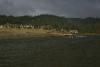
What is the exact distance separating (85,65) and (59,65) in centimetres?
328

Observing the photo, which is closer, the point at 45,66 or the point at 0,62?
the point at 45,66

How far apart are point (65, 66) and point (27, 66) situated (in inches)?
184

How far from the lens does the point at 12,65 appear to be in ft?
123

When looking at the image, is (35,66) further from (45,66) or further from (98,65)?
(98,65)

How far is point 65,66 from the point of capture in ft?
122

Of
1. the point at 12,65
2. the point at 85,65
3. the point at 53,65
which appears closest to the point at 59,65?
the point at 53,65

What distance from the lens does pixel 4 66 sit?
3650 cm

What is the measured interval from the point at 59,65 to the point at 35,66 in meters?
3.36

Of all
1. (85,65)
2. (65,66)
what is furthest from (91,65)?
(65,66)

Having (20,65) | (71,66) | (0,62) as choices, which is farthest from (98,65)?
(0,62)

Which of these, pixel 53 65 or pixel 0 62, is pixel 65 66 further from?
pixel 0 62

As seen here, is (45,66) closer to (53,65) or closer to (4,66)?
(53,65)

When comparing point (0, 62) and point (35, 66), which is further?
point (0, 62)

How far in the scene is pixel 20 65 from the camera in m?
37.6
